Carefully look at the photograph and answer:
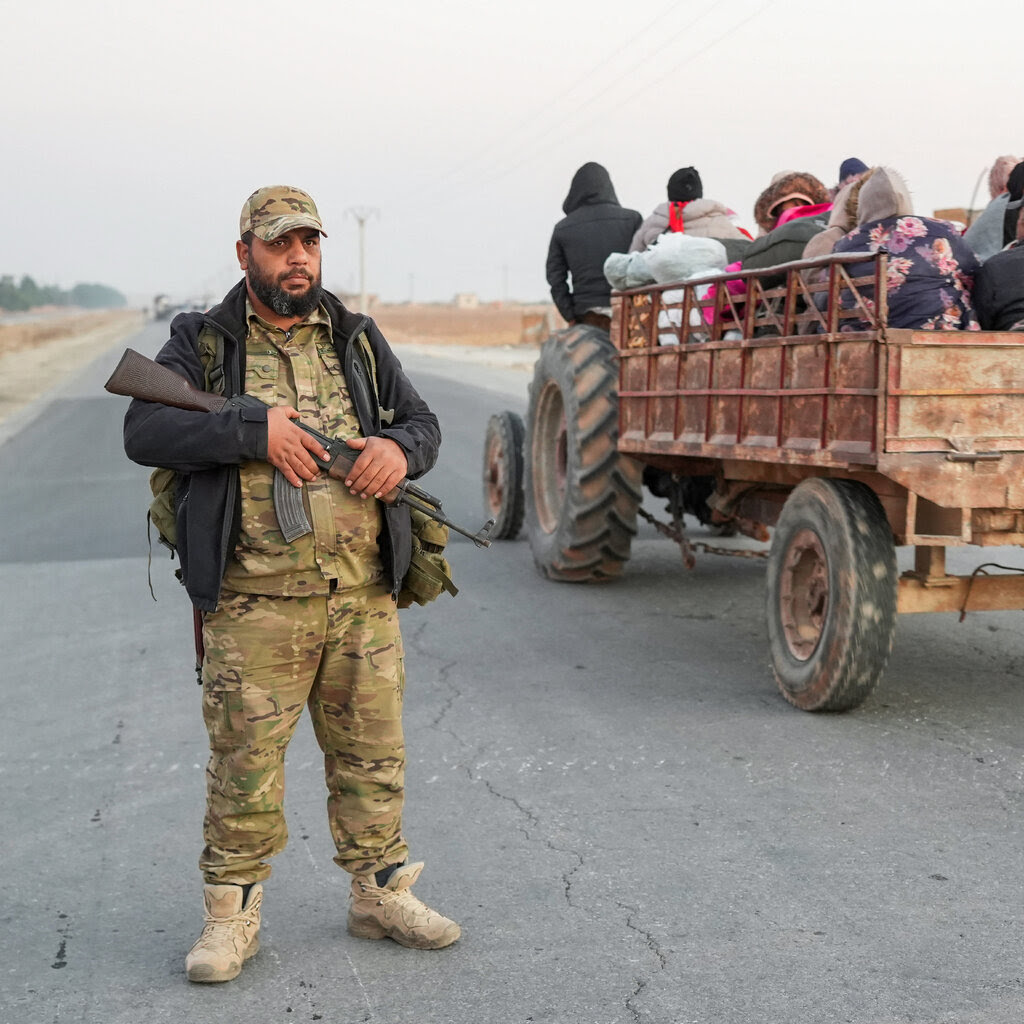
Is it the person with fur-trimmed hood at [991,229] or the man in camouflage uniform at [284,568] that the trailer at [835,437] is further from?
the man in camouflage uniform at [284,568]

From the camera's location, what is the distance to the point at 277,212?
12.3ft

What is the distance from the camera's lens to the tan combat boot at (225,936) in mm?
3725

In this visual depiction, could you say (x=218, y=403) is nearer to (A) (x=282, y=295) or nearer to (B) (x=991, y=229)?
(A) (x=282, y=295)

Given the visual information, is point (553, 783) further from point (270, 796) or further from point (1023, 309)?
point (1023, 309)

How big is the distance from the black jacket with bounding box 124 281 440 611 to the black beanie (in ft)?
15.9

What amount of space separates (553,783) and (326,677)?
1643mm

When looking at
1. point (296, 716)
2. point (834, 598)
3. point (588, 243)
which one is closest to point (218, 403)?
point (296, 716)

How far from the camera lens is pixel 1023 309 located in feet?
20.6

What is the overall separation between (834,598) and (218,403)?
3.11 meters

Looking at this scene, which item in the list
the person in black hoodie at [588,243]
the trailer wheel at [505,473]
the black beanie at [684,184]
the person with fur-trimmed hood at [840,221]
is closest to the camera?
the person with fur-trimmed hood at [840,221]

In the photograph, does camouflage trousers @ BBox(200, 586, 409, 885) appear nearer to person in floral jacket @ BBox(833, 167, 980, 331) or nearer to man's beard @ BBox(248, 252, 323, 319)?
man's beard @ BBox(248, 252, 323, 319)

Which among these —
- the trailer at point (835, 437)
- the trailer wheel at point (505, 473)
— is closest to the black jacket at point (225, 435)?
the trailer at point (835, 437)

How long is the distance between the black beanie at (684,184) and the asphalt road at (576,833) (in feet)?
7.87

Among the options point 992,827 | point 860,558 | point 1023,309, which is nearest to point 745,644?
point 860,558
